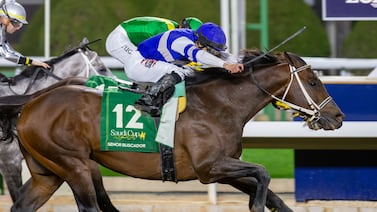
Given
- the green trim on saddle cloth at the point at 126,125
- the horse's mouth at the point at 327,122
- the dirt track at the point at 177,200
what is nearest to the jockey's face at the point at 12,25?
the green trim on saddle cloth at the point at 126,125

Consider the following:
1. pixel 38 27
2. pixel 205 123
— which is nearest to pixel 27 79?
pixel 205 123

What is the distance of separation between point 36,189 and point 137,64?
1061mm

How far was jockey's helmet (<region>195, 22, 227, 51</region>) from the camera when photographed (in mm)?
6945

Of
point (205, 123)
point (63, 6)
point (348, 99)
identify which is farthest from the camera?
point (63, 6)

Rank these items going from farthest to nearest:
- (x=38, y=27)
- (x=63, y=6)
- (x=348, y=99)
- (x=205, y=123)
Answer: (x=38, y=27) < (x=63, y=6) < (x=348, y=99) < (x=205, y=123)

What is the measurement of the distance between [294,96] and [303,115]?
0.45ft

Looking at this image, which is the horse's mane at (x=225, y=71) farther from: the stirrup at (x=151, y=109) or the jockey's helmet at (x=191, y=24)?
the jockey's helmet at (x=191, y=24)

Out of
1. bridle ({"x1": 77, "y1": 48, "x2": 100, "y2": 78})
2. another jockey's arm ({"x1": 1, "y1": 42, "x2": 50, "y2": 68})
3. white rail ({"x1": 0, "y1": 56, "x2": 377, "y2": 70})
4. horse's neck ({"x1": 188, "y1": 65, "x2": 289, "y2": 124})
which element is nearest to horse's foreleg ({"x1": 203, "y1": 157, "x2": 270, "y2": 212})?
horse's neck ({"x1": 188, "y1": 65, "x2": 289, "y2": 124})

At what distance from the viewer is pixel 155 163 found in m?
6.95

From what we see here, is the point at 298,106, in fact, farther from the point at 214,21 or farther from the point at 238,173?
the point at 214,21

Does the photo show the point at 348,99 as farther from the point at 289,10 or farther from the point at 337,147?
the point at 289,10

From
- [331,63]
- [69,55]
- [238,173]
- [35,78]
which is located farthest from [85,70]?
[331,63]

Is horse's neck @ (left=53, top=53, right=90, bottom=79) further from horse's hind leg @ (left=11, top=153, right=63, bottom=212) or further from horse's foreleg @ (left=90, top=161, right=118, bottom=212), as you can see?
horse's hind leg @ (left=11, top=153, right=63, bottom=212)

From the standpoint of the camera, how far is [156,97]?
6902mm
